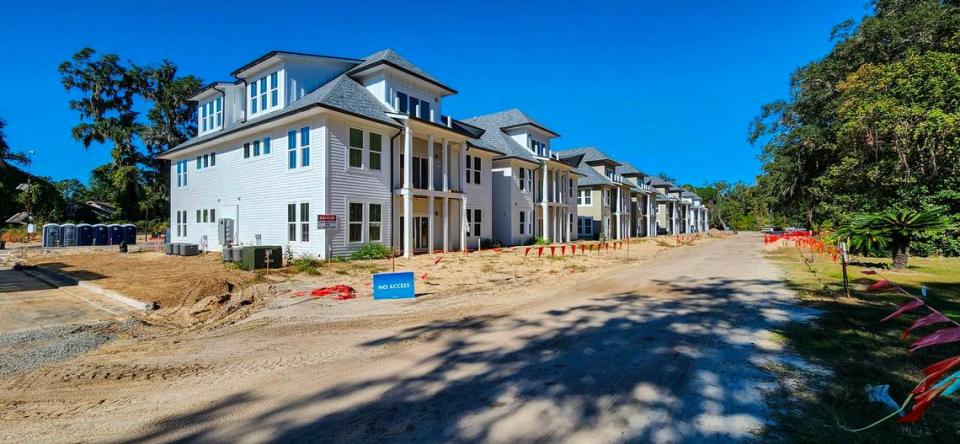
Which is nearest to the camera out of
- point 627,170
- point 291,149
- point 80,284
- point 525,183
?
point 80,284

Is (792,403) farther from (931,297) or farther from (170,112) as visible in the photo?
(170,112)

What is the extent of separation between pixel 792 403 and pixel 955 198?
72.1 feet

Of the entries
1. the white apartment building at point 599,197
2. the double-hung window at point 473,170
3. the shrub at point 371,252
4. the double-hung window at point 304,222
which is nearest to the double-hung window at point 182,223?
the double-hung window at point 304,222

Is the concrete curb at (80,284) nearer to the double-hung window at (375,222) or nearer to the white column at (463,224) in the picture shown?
the double-hung window at (375,222)

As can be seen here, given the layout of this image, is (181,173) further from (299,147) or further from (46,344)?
(46,344)

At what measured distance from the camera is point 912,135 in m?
17.6

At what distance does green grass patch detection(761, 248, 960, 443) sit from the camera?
12.2 ft

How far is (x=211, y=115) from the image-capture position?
27125mm

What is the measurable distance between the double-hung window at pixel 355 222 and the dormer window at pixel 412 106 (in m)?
5.82

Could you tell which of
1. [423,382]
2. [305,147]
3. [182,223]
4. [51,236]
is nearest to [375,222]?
[305,147]

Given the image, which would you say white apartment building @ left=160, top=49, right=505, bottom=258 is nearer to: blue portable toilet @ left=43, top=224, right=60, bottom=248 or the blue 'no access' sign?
the blue 'no access' sign

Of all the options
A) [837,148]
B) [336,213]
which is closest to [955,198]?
[837,148]

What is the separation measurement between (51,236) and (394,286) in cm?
3567

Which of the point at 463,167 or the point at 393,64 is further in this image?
the point at 463,167
